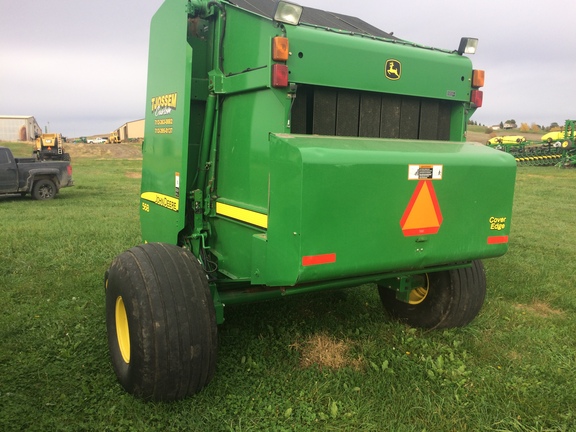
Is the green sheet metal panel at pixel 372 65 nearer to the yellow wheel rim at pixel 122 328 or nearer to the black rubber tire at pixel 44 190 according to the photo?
the yellow wheel rim at pixel 122 328

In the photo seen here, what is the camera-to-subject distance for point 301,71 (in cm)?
293

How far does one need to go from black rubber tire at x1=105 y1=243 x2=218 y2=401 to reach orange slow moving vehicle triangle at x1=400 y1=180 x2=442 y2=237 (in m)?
1.31

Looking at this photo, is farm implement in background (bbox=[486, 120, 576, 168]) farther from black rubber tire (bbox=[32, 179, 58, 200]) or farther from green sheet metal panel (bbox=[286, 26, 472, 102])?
green sheet metal panel (bbox=[286, 26, 472, 102])

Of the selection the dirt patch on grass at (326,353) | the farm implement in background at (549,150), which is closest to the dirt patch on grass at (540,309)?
the dirt patch on grass at (326,353)

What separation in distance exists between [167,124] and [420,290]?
8.56 feet

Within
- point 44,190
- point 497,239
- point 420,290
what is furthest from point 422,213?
A: point 44,190

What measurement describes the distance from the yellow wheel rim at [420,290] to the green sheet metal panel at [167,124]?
2.00m

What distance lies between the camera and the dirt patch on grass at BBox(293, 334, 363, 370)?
3.67m

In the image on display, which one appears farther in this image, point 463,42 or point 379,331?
point 379,331

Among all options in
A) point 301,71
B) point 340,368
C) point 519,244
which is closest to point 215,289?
point 340,368

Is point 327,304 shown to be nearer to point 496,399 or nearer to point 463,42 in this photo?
point 496,399

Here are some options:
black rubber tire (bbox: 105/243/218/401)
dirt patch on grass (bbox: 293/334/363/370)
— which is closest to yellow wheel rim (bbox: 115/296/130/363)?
black rubber tire (bbox: 105/243/218/401)

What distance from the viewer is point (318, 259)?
267 cm

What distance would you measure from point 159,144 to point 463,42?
2.51m
